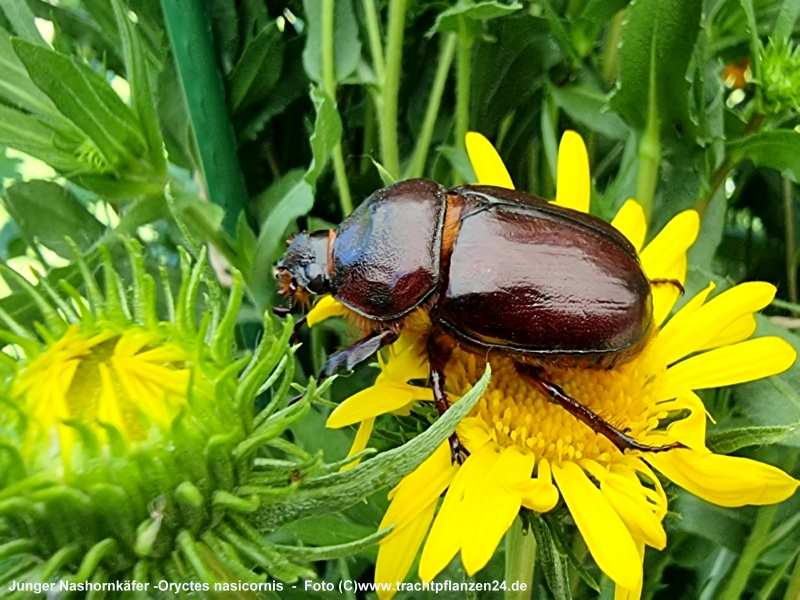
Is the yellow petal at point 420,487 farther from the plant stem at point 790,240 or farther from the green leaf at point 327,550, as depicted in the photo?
the plant stem at point 790,240

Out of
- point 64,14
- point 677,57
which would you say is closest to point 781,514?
point 677,57

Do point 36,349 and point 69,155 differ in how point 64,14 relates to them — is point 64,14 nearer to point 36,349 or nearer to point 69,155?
point 69,155

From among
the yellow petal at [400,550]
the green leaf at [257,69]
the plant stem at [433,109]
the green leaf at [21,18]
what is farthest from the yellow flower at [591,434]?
the green leaf at [21,18]

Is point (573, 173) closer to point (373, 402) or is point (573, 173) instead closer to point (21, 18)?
point (373, 402)

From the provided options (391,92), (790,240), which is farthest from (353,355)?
(790,240)

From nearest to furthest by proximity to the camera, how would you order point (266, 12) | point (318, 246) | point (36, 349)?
point (36, 349)
point (318, 246)
point (266, 12)

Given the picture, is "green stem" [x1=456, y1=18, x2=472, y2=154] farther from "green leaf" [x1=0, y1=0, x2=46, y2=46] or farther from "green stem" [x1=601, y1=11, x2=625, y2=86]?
"green leaf" [x1=0, y1=0, x2=46, y2=46]
